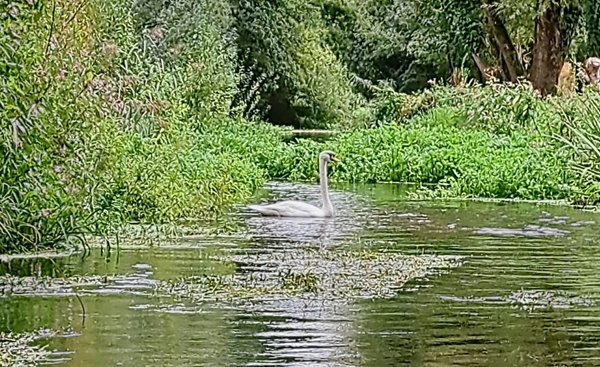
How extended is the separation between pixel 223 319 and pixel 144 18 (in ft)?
74.3

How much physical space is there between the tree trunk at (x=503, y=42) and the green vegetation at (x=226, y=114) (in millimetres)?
65

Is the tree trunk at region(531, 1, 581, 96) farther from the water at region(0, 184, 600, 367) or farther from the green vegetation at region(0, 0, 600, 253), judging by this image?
the water at region(0, 184, 600, 367)

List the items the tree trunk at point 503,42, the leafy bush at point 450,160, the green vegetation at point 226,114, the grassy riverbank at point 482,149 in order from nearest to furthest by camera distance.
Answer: the green vegetation at point 226,114 → the grassy riverbank at point 482,149 → the leafy bush at point 450,160 → the tree trunk at point 503,42

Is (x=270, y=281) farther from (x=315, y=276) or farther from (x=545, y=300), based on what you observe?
(x=545, y=300)

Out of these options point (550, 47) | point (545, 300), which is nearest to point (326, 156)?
point (545, 300)

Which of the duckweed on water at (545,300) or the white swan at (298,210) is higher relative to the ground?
the white swan at (298,210)

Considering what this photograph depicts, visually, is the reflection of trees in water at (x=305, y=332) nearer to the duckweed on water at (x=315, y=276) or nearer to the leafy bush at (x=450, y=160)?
the duckweed on water at (x=315, y=276)

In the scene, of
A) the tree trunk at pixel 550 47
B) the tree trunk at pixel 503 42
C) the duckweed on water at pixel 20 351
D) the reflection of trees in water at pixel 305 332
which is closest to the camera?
the duckweed on water at pixel 20 351

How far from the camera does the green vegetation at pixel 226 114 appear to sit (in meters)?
10.2

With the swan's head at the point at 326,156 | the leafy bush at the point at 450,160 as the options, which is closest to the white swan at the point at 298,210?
the swan's head at the point at 326,156

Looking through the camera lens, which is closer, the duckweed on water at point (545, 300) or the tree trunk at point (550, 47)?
the duckweed on water at point (545, 300)

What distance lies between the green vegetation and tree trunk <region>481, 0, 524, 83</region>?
7 cm

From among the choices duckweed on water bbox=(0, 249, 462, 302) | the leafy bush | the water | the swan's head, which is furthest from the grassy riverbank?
duckweed on water bbox=(0, 249, 462, 302)

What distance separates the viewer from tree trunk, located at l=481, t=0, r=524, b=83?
32.4m
